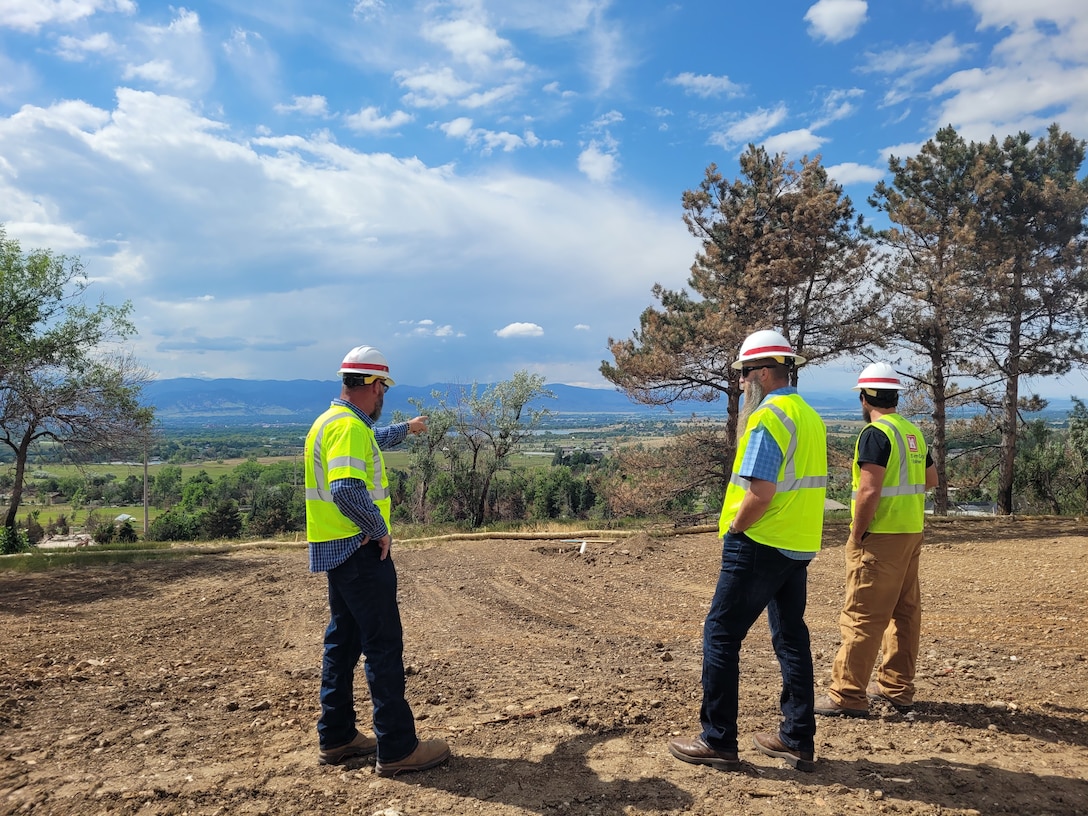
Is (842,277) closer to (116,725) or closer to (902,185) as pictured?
(902,185)

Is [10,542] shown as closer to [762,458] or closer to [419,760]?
[419,760]

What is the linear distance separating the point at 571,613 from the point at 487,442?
1904cm

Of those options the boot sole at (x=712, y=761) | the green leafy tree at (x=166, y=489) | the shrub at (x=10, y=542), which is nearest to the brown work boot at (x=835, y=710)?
the boot sole at (x=712, y=761)

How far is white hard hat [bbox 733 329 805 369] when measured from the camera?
3.42m

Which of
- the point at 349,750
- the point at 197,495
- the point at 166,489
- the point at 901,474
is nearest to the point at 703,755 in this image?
the point at 349,750

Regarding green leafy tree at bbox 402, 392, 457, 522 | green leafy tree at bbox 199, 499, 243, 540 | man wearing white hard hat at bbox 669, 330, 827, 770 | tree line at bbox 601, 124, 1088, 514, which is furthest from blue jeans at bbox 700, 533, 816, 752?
green leafy tree at bbox 199, 499, 243, 540

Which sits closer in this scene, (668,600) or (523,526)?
(668,600)

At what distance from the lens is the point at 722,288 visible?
47.0 feet

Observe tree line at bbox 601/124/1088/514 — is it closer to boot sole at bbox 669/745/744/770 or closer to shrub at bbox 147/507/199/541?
boot sole at bbox 669/745/744/770

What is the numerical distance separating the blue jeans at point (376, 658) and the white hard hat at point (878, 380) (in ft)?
10.5

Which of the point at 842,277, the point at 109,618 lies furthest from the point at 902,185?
the point at 109,618

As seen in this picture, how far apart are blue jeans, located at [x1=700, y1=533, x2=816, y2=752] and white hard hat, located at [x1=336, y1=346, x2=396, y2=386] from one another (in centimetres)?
211

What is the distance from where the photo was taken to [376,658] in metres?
3.31

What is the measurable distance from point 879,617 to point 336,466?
337 centimetres
